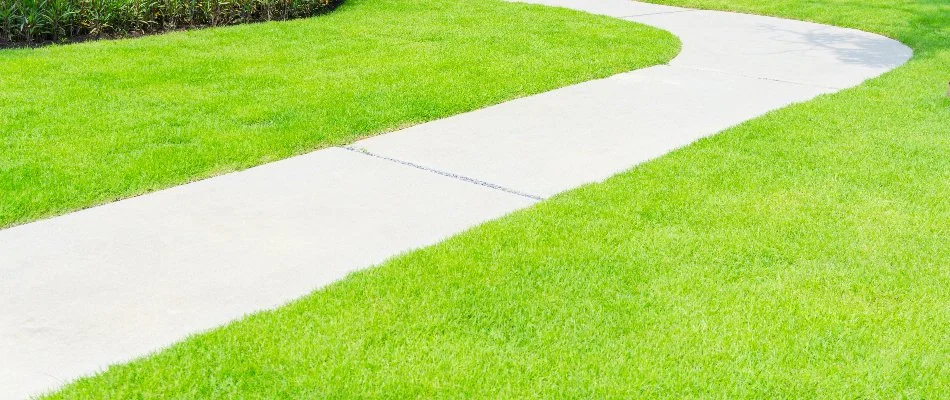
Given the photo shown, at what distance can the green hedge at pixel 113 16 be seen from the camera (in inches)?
338

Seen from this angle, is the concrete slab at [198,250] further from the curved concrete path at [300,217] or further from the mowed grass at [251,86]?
the mowed grass at [251,86]

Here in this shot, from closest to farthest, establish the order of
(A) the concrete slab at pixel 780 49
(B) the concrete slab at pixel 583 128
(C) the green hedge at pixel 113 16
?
(B) the concrete slab at pixel 583 128 → (A) the concrete slab at pixel 780 49 → (C) the green hedge at pixel 113 16

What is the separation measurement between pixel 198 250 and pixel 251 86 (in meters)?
3.36

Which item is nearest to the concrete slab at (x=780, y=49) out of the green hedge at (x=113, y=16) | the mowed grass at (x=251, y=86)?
the mowed grass at (x=251, y=86)

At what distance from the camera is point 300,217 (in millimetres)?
4461

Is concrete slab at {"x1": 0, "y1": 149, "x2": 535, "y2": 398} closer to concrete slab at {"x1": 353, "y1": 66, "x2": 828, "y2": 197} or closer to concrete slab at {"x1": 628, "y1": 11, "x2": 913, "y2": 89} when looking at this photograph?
concrete slab at {"x1": 353, "y1": 66, "x2": 828, "y2": 197}

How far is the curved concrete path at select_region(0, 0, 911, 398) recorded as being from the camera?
11.1 feet

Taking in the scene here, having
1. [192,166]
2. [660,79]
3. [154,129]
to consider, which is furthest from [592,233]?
[660,79]

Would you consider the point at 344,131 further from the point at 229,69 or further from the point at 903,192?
the point at 903,192

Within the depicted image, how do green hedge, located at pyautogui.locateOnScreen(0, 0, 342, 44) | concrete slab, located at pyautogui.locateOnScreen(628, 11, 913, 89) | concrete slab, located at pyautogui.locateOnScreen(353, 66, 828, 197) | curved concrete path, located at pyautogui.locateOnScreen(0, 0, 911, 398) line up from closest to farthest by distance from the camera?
curved concrete path, located at pyautogui.locateOnScreen(0, 0, 911, 398) → concrete slab, located at pyautogui.locateOnScreen(353, 66, 828, 197) → concrete slab, located at pyautogui.locateOnScreen(628, 11, 913, 89) → green hedge, located at pyautogui.locateOnScreen(0, 0, 342, 44)

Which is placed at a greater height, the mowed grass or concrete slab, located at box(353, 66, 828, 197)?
concrete slab, located at box(353, 66, 828, 197)

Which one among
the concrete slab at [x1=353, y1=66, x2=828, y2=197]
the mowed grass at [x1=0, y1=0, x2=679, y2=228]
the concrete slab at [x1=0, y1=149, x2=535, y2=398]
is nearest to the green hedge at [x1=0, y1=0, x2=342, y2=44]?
the mowed grass at [x1=0, y1=0, x2=679, y2=228]

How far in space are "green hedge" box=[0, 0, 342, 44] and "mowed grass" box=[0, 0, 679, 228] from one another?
409mm

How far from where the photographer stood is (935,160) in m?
5.59
